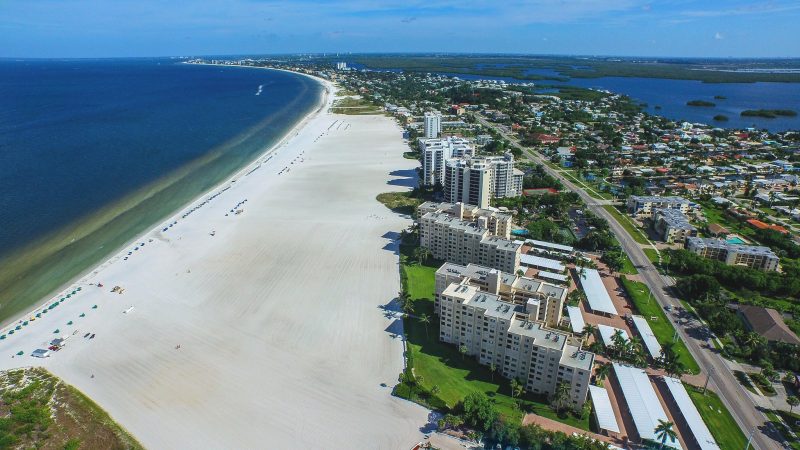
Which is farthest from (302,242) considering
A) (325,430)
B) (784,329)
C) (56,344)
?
(784,329)

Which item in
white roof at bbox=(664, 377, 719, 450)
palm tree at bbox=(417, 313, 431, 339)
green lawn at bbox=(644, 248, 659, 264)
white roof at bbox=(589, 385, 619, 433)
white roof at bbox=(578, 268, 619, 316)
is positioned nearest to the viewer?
white roof at bbox=(664, 377, 719, 450)

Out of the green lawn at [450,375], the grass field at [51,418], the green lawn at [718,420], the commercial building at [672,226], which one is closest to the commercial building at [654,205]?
the commercial building at [672,226]

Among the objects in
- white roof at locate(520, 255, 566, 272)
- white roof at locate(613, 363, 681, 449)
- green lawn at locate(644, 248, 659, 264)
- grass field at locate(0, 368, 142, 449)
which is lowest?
grass field at locate(0, 368, 142, 449)

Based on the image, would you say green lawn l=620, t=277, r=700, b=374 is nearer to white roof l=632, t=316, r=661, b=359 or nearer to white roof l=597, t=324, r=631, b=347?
white roof l=632, t=316, r=661, b=359

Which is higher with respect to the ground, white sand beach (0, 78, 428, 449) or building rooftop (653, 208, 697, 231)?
building rooftop (653, 208, 697, 231)

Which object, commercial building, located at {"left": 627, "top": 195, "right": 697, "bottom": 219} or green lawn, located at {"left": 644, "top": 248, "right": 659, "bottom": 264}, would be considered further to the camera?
commercial building, located at {"left": 627, "top": 195, "right": 697, "bottom": 219}

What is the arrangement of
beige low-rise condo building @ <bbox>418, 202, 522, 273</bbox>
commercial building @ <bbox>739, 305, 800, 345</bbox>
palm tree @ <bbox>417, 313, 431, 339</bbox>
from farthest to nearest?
beige low-rise condo building @ <bbox>418, 202, 522, 273</bbox>, palm tree @ <bbox>417, 313, 431, 339</bbox>, commercial building @ <bbox>739, 305, 800, 345</bbox>

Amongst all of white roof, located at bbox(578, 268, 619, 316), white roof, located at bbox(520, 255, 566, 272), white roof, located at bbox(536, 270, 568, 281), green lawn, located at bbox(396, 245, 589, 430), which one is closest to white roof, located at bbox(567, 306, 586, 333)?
white roof, located at bbox(578, 268, 619, 316)
